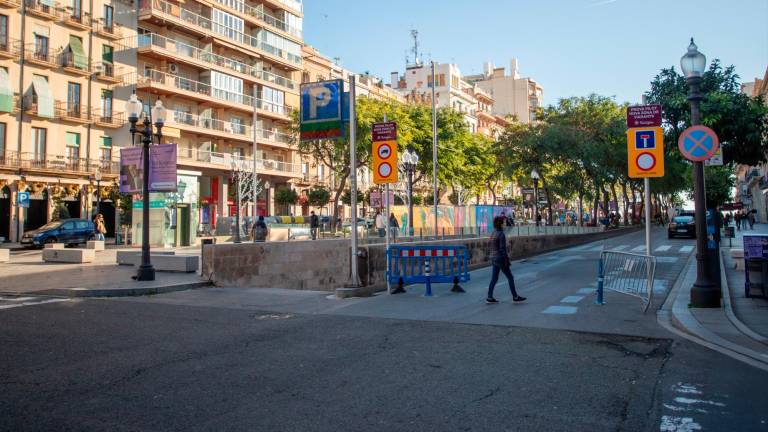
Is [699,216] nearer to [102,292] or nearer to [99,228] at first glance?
[102,292]

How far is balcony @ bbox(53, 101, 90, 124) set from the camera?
41.7 meters

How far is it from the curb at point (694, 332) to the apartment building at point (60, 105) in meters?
36.5

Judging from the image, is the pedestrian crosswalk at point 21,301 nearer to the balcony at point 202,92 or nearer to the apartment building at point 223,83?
the apartment building at point 223,83

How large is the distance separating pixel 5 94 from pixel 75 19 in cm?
881

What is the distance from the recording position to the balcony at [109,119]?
44219 mm

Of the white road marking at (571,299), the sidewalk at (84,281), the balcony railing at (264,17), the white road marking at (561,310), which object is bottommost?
the white road marking at (561,310)

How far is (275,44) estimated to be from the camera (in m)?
58.6

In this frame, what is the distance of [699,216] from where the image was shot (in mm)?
10273

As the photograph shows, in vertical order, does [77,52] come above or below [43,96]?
above

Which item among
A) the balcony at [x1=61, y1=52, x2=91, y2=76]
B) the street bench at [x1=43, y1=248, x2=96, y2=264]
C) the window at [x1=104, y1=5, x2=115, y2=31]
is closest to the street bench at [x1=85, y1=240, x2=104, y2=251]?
the street bench at [x1=43, y1=248, x2=96, y2=264]

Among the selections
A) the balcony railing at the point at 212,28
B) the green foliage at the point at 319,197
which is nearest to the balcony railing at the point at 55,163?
the balcony railing at the point at 212,28

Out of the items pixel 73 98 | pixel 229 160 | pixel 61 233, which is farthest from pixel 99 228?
pixel 229 160

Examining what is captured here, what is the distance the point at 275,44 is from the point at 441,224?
104 ft

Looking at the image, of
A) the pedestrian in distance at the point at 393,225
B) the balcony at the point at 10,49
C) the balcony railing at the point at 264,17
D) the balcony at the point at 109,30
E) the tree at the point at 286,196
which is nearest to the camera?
the pedestrian in distance at the point at 393,225
